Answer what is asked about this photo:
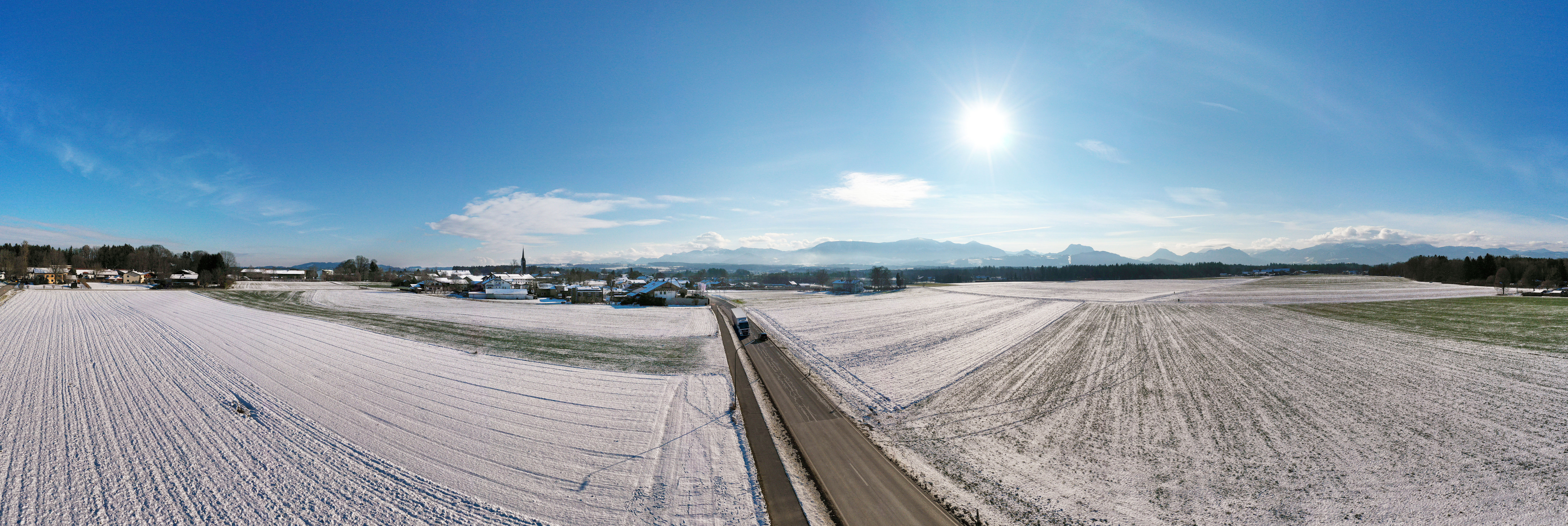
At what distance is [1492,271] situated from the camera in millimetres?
70125

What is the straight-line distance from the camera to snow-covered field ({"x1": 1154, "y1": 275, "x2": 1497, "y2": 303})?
168ft

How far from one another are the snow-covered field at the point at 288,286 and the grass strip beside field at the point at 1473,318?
121 metres

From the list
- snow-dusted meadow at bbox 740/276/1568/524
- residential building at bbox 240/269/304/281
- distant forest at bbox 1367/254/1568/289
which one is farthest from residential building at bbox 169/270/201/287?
distant forest at bbox 1367/254/1568/289

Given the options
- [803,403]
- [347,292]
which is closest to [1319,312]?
[803,403]

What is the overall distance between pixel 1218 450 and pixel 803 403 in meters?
12.0

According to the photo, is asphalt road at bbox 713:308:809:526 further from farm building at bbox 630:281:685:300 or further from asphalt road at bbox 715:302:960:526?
farm building at bbox 630:281:685:300

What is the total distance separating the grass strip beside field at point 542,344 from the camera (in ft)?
78.0

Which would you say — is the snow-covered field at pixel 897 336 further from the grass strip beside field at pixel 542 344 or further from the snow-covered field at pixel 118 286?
the snow-covered field at pixel 118 286

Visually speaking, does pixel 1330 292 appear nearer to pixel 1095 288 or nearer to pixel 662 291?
pixel 1095 288

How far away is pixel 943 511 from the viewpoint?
10367 mm

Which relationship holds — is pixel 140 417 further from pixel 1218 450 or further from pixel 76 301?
pixel 76 301

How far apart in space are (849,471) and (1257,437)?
11.9m

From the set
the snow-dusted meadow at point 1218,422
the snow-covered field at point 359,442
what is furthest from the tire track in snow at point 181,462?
A: the snow-dusted meadow at point 1218,422

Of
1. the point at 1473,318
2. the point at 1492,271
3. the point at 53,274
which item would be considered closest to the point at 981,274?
the point at 1492,271
